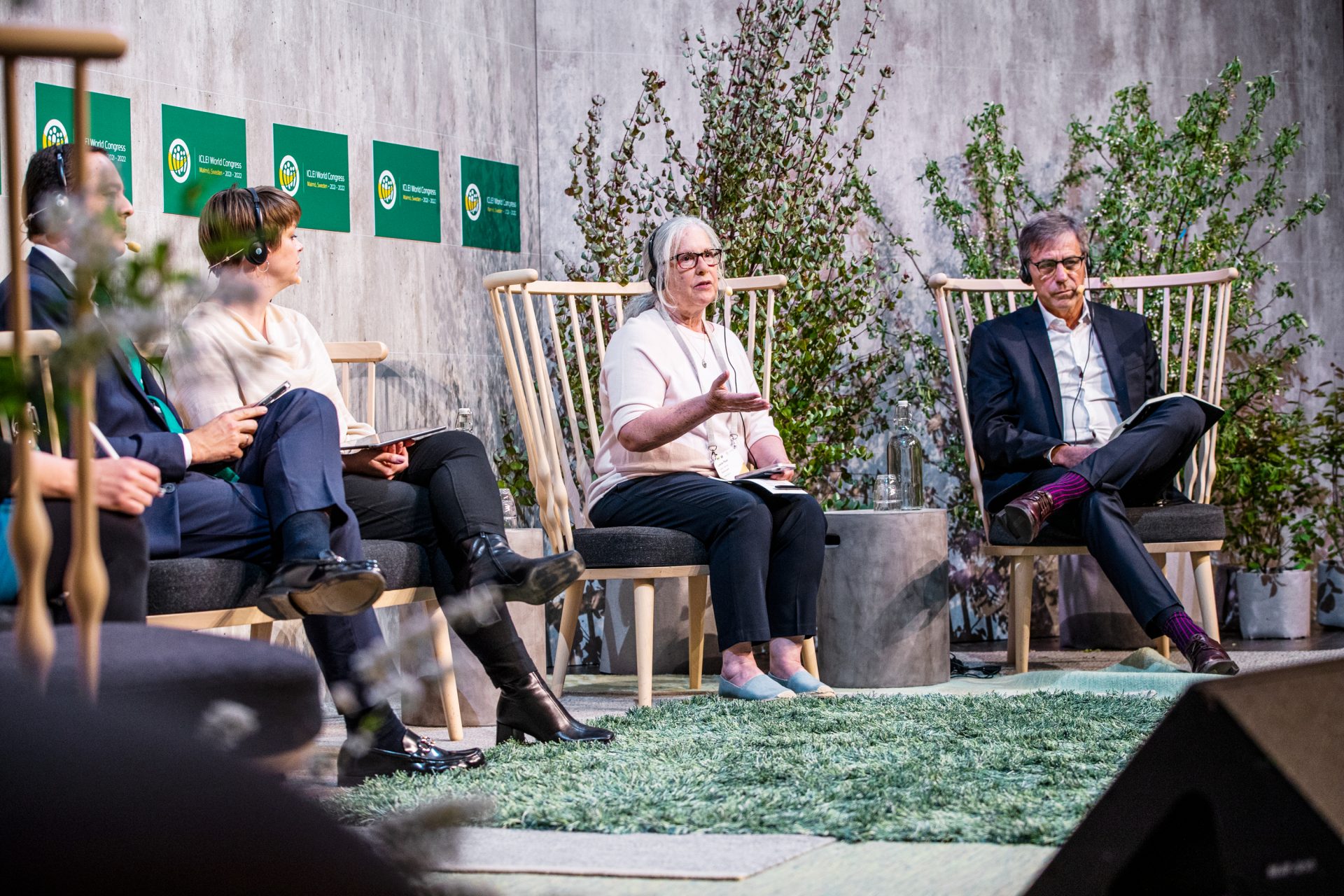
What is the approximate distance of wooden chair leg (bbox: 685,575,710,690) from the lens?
3.48 meters

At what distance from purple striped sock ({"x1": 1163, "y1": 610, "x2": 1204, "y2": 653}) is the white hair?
1.37 metres

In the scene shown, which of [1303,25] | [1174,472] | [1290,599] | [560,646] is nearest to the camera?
[560,646]

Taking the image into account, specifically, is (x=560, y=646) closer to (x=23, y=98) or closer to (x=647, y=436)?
(x=647, y=436)

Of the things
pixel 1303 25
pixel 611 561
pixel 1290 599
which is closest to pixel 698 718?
pixel 611 561

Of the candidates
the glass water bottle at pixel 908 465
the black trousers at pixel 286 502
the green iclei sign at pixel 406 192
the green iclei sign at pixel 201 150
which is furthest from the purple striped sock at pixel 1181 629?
the green iclei sign at pixel 201 150

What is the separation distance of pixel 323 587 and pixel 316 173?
1.91 metres

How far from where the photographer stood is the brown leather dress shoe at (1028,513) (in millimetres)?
3387

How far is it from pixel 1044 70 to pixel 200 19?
2823 mm

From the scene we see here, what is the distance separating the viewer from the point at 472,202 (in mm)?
4293

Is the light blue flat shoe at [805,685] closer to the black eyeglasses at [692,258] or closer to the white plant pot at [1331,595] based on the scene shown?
the black eyeglasses at [692,258]

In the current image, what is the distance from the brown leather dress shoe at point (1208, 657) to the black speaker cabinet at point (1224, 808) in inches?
84.4

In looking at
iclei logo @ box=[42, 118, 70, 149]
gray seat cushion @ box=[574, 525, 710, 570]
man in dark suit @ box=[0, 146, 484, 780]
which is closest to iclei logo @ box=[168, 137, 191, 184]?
iclei logo @ box=[42, 118, 70, 149]

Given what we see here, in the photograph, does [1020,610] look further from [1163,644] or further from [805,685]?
[805,685]

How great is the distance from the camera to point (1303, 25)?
516cm
